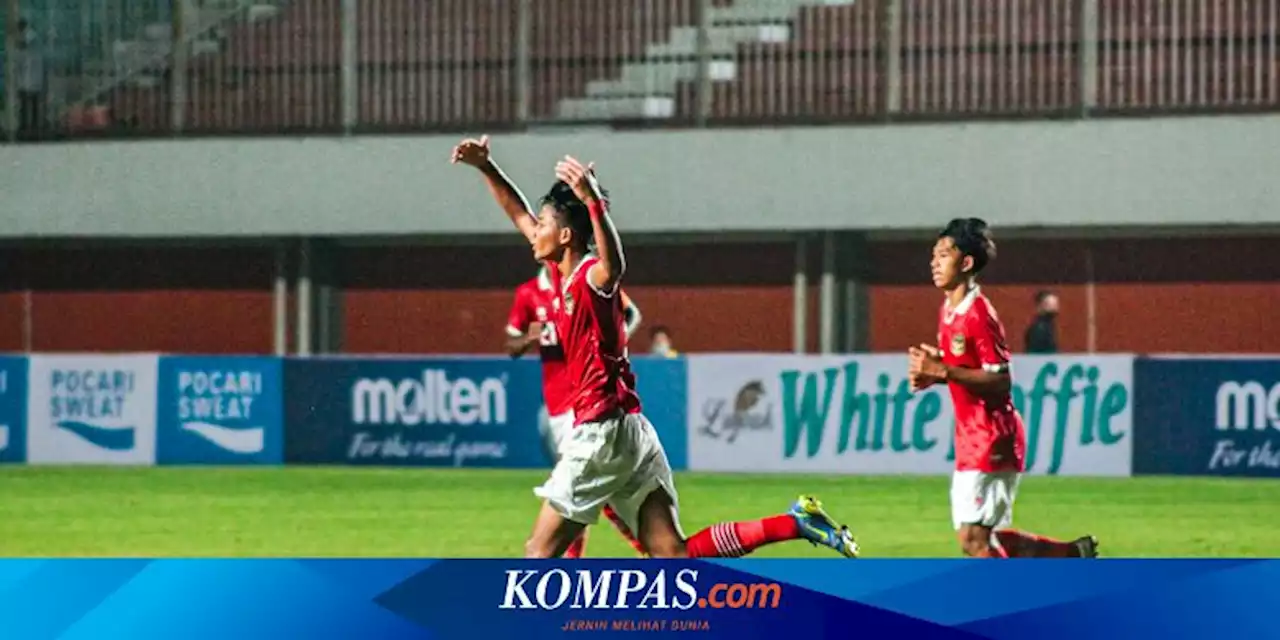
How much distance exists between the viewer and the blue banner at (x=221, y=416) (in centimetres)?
2784

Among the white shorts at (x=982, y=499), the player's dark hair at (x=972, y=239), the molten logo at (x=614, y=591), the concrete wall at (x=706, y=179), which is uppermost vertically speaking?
the concrete wall at (x=706, y=179)

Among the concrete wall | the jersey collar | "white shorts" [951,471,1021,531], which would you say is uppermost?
the concrete wall

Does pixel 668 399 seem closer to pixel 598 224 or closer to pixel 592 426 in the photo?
pixel 592 426

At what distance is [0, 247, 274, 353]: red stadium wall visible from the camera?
35.8 meters

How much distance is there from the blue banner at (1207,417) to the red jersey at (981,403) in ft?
40.7

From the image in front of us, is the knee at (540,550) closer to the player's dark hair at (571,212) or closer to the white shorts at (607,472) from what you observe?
the white shorts at (607,472)

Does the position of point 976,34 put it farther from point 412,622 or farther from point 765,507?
point 412,622

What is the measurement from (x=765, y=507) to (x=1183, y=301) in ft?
38.7

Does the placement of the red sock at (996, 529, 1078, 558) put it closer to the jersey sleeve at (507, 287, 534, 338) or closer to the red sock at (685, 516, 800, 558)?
the red sock at (685, 516, 800, 558)

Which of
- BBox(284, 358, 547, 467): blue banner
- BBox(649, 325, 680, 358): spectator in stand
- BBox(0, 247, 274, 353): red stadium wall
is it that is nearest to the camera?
BBox(284, 358, 547, 467): blue banner

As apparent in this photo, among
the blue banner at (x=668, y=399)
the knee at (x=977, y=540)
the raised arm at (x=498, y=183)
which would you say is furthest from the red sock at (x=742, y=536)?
the blue banner at (x=668, y=399)

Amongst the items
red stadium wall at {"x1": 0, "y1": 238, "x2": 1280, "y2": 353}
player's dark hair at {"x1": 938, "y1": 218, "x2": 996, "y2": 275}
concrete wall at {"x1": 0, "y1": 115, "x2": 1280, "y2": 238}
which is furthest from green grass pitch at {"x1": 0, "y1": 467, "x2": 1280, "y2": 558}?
red stadium wall at {"x1": 0, "y1": 238, "x2": 1280, "y2": 353}

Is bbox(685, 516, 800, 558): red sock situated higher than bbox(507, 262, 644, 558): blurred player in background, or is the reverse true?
bbox(507, 262, 644, 558): blurred player in background

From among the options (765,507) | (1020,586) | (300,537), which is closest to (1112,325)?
(765,507)
